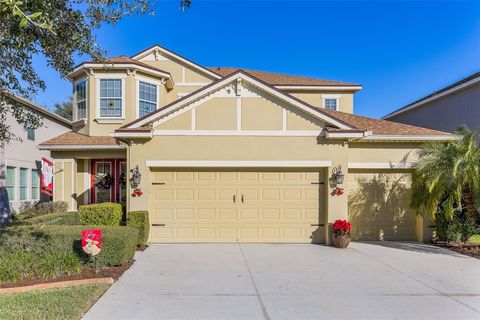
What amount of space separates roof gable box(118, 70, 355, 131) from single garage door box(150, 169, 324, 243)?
158 centimetres

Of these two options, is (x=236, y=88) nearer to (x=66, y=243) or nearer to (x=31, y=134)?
(x=66, y=243)

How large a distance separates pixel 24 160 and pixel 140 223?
11241 mm

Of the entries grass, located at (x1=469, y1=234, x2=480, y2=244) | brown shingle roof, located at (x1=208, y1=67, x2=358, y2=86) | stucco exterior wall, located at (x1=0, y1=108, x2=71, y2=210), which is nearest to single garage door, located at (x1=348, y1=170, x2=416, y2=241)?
grass, located at (x1=469, y1=234, x2=480, y2=244)

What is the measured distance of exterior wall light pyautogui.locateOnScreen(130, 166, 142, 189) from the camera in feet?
31.8

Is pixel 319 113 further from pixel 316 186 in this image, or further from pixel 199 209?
pixel 199 209

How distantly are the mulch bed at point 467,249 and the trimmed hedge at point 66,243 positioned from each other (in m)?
9.02

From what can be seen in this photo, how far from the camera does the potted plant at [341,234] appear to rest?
943 centimetres

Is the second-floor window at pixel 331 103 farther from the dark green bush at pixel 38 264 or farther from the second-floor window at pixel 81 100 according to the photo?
the dark green bush at pixel 38 264

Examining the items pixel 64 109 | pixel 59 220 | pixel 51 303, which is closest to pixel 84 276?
pixel 51 303

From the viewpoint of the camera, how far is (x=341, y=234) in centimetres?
945

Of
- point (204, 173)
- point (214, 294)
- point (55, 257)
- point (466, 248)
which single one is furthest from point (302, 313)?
point (466, 248)

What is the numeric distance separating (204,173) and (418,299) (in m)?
6.54

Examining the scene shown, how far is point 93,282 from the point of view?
6.07 meters

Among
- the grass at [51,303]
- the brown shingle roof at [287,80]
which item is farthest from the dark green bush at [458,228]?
the brown shingle roof at [287,80]
